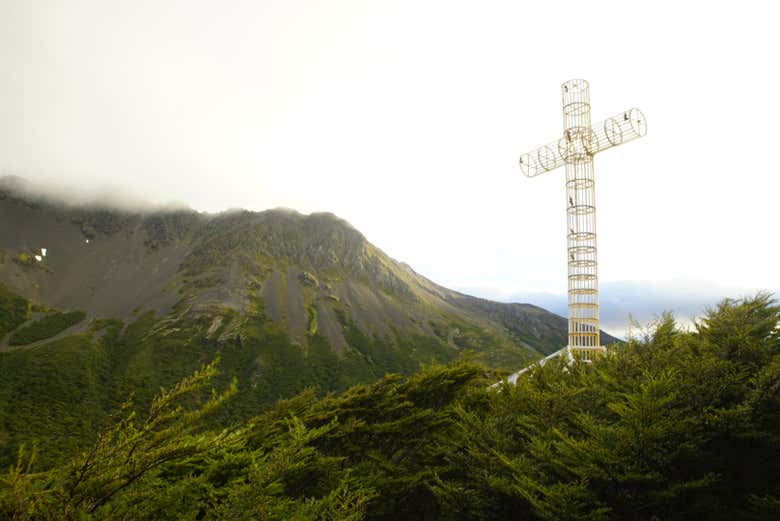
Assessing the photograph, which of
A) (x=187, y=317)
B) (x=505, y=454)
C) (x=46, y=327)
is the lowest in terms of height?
(x=46, y=327)

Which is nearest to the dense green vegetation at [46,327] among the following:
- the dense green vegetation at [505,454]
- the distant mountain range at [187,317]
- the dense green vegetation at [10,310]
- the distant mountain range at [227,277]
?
the distant mountain range at [187,317]

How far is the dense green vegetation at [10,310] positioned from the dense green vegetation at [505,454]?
14372 centimetres

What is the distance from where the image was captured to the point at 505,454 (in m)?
14.4

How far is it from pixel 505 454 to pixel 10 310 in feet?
541

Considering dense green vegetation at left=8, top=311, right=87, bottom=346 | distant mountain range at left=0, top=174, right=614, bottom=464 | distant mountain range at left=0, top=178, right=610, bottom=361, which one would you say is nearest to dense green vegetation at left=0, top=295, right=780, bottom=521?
distant mountain range at left=0, top=174, right=614, bottom=464

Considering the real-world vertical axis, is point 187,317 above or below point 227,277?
below

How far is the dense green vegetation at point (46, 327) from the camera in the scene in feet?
369

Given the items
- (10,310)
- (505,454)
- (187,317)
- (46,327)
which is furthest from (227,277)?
(505,454)

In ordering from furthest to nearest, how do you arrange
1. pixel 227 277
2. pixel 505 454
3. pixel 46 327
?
1. pixel 227 277
2. pixel 46 327
3. pixel 505 454

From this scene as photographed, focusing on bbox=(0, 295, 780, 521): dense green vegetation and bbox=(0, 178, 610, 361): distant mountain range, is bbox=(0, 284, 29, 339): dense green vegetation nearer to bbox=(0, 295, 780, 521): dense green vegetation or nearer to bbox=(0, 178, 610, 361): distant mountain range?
bbox=(0, 178, 610, 361): distant mountain range

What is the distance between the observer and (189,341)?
4596 inches

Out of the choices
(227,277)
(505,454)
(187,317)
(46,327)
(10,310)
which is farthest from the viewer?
(227,277)

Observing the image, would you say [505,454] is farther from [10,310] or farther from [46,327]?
[10,310]

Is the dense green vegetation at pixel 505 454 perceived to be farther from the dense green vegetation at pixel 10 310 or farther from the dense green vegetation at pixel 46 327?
the dense green vegetation at pixel 10 310
